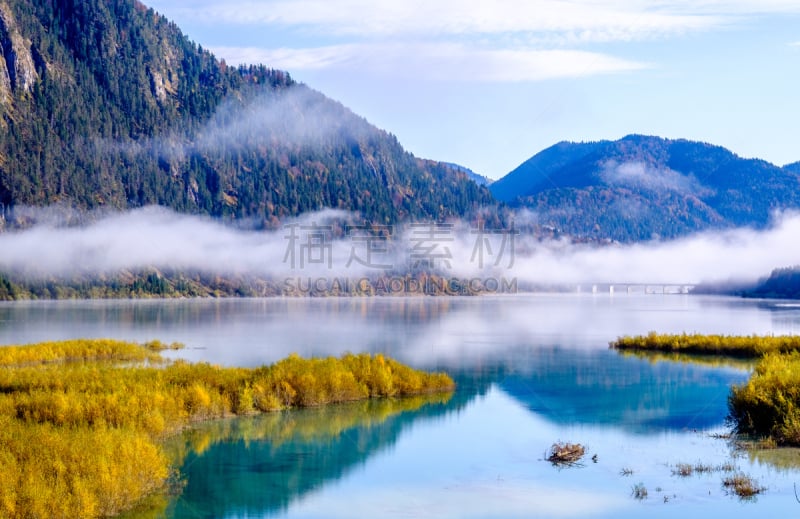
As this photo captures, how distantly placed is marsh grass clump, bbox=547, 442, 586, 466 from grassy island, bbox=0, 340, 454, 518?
992 centimetres

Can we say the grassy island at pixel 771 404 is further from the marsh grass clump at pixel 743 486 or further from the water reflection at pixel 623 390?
the marsh grass clump at pixel 743 486

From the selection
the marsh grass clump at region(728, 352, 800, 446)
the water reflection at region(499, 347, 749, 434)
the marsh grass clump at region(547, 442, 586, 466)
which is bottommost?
the water reflection at region(499, 347, 749, 434)

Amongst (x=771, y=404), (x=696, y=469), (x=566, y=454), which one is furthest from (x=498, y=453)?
(x=771, y=404)

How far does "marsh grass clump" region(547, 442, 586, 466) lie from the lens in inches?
991

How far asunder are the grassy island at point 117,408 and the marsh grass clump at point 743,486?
42.6 feet

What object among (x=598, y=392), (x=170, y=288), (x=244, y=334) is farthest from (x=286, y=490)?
(x=170, y=288)

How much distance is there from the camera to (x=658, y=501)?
21.1 m

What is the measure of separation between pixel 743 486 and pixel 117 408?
52.8ft

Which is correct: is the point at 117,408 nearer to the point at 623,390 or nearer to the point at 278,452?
the point at 278,452

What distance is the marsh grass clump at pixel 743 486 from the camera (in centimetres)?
2130

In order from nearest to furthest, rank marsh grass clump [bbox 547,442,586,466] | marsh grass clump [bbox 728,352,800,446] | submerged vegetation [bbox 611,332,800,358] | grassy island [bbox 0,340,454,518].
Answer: grassy island [bbox 0,340,454,518] → marsh grass clump [bbox 547,442,586,466] → marsh grass clump [bbox 728,352,800,446] → submerged vegetation [bbox 611,332,800,358]

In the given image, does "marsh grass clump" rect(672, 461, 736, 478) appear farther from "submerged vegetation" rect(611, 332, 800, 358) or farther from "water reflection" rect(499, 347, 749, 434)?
"submerged vegetation" rect(611, 332, 800, 358)

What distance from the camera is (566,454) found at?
25281mm

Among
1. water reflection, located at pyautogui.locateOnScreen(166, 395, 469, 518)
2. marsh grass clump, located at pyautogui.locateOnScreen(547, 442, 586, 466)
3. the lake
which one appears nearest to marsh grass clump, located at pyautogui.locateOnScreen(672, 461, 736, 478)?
the lake
